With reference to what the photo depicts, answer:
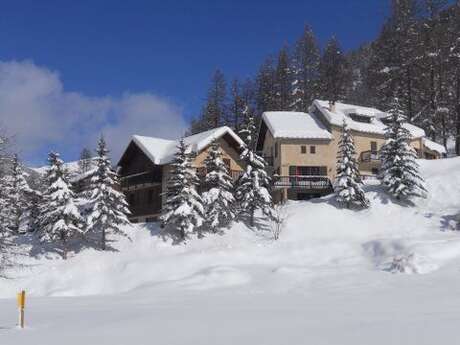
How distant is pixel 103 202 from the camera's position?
35438 mm

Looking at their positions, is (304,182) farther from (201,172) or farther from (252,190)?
(201,172)

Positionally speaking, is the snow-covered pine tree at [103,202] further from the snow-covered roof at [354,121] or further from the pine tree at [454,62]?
the pine tree at [454,62]

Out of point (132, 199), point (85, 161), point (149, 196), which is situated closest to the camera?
point (149, 196)

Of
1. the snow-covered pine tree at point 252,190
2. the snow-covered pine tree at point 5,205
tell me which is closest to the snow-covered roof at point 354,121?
A: the snow-covered pine tree at point 252,190

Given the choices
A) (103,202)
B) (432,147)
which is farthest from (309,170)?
(103,202)

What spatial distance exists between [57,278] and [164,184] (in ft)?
49.2

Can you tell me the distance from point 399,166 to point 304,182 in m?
9.24

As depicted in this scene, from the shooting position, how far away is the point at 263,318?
12.3 metres

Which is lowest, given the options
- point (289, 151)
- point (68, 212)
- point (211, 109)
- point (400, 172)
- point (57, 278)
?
point (57, 278)

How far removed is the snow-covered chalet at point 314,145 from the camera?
46.8 meters

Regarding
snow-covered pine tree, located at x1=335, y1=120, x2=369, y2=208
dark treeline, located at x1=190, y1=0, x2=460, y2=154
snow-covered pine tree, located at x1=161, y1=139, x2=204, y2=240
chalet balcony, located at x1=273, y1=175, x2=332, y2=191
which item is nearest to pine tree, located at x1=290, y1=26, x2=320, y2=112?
dark treeline, located at x1=190, y1=0, x2=460, y2=154

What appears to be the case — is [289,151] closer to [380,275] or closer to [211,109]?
[211,109]

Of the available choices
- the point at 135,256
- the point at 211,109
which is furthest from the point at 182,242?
the point at 211,109

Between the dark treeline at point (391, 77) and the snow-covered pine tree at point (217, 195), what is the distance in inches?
671
